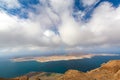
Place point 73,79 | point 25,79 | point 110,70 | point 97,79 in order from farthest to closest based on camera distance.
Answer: point 110,70
point 97,79
point 73,79
point 25,79

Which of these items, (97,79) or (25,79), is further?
(97,79)

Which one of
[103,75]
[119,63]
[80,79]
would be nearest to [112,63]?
[119,63]

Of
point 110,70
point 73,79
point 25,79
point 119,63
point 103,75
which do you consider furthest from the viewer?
point 119,63

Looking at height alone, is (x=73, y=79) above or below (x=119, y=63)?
below

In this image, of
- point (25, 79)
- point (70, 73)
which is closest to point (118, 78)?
point (70, 73)

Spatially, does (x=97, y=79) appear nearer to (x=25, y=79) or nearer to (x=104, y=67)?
(x=104, y=67)

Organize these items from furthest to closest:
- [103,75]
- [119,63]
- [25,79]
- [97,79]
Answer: [119,63], [103,75], [97,79], [25,79]

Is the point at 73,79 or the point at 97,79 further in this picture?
the point at 97,79

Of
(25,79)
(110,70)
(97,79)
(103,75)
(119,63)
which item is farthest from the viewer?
(119,63)

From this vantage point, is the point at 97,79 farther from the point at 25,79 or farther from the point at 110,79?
the point at 25,79
